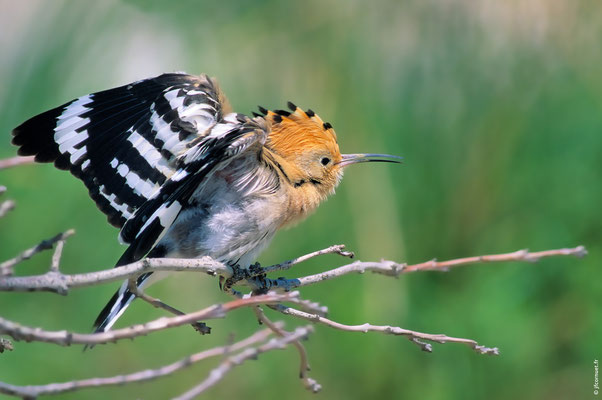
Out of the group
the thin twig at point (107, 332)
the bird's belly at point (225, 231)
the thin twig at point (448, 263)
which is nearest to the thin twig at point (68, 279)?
the thin twig at point (107, 332)

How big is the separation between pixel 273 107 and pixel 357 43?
46cm

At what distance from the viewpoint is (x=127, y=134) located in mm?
2141

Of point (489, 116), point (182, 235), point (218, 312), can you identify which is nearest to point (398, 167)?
point (489, 116)

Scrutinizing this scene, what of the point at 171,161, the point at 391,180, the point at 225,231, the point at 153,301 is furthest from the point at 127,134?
the point at 391,180

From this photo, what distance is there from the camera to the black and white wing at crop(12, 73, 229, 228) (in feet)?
6.71

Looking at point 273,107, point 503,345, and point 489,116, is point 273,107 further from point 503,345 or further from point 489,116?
point 503,345

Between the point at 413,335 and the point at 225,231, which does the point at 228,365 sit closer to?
the point at 413,335

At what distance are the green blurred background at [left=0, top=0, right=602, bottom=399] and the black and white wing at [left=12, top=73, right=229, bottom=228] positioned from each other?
87 centimetres

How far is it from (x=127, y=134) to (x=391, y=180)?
137 centimetres

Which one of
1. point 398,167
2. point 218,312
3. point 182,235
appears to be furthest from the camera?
point 398,167

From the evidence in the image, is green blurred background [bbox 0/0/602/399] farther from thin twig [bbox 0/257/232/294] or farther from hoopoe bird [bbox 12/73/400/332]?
thin twig [bbox 0/257/232/294]

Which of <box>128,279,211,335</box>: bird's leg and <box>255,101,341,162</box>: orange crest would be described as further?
<box>255,101,341,162</box>: orange crest

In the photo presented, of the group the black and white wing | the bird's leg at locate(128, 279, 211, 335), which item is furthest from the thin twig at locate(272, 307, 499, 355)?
the black and white wing

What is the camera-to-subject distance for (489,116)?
3.24 meters
